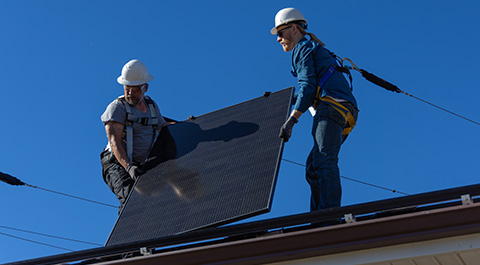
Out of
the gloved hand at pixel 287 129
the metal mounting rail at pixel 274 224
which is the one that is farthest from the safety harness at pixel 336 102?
the metal mounting rail at pixel 274 224

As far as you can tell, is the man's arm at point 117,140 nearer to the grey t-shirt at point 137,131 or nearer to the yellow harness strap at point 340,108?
the grey t-shirt at point 137,131

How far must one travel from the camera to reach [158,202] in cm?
821

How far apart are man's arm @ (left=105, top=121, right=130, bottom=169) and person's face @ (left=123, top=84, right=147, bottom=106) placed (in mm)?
381

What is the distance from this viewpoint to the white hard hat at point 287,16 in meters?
8.46

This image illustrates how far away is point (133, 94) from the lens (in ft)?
31.5

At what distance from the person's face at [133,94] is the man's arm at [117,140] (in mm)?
381

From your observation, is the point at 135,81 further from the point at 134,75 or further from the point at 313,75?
the point at 313,75

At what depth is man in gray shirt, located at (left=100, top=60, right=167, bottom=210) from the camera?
363 inches

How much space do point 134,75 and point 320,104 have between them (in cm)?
266

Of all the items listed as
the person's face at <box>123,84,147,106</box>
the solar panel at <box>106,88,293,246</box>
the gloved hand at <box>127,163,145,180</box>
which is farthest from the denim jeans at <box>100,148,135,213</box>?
the person's face at <box>123,84,147,106</box>

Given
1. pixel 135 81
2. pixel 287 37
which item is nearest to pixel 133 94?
pixel 135 81

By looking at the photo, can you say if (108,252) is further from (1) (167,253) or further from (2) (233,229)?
(2) (233,229)

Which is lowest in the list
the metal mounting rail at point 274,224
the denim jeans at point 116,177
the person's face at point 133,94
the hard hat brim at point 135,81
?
the metal mounting rail at point 274,224

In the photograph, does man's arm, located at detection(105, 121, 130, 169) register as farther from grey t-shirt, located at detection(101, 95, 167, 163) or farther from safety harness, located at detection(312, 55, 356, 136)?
safety harness, located at detection(312, 55, 356, 136)
